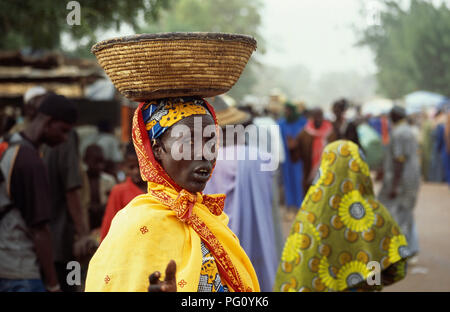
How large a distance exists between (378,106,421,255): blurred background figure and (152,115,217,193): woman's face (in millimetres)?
6863

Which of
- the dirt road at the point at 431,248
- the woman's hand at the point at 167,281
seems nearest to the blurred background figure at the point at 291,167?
the dirt road at the point at 431,248

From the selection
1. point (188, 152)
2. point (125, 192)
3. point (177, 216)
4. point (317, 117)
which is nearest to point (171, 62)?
point (188, 152)

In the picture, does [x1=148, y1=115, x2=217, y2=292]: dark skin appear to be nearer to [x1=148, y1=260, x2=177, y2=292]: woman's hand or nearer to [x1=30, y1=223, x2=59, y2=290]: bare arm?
[x1=148, y1=260, x2=177, y2=292]: woman's hand

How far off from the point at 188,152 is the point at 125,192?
2370mm

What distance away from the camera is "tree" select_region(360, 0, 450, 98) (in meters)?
35.1

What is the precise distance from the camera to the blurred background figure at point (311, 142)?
1202 centimetres

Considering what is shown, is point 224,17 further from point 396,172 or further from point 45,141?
point 45,141

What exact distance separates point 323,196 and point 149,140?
233 cm

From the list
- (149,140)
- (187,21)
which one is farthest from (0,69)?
(187,21)

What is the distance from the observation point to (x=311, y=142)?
12.2 meters

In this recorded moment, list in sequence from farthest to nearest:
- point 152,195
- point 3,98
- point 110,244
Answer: point 3,98 → point 152,195 → point 110,244

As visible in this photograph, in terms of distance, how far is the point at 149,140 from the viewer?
2.41 metres

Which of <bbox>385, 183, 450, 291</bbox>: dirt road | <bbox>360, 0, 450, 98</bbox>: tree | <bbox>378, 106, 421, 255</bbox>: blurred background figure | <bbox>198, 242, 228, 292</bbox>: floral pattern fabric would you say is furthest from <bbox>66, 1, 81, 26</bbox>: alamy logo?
<bbox>360, 0, 450, 98</bbox>: tree

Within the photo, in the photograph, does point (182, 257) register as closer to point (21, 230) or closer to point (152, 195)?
point (152, 195)
